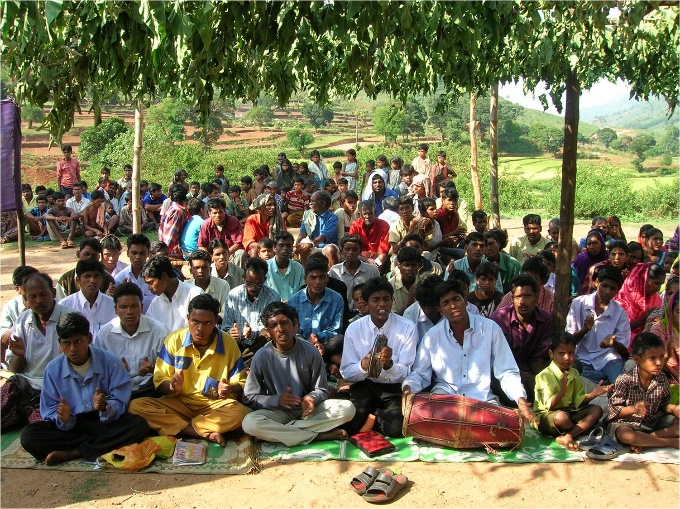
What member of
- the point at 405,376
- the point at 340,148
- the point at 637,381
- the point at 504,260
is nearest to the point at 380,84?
the point at 504,260

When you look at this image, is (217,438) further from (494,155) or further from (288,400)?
(494,155)

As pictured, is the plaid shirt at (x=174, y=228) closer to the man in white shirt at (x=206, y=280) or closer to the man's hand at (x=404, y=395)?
the man in white shirt at (x=206, y=280)

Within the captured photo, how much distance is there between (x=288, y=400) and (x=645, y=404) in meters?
2.37

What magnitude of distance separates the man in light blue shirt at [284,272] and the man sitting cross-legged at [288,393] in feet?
6.16

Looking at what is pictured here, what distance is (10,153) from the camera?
5.80 meters

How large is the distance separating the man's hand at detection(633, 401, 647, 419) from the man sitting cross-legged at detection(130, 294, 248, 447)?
2637 mm

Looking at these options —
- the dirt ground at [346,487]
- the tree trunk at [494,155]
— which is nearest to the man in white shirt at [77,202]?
the tree trunk at [494,155]

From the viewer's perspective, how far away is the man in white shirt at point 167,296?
5.73 m

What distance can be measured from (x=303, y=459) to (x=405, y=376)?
991mm

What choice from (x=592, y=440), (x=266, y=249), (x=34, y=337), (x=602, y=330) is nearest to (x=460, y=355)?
(x=592, y=440)

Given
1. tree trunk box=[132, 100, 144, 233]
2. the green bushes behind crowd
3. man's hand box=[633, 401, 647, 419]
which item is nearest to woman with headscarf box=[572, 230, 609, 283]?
man's hand box=[633, 401, 647, 419]

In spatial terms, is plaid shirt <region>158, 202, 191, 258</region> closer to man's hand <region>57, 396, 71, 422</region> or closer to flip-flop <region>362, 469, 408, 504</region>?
man's hand <region>57, 396, 71, 422</region>

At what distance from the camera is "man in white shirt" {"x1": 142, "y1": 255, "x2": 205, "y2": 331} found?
573 cm

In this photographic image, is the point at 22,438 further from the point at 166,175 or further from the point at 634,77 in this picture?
the point at 166,175
